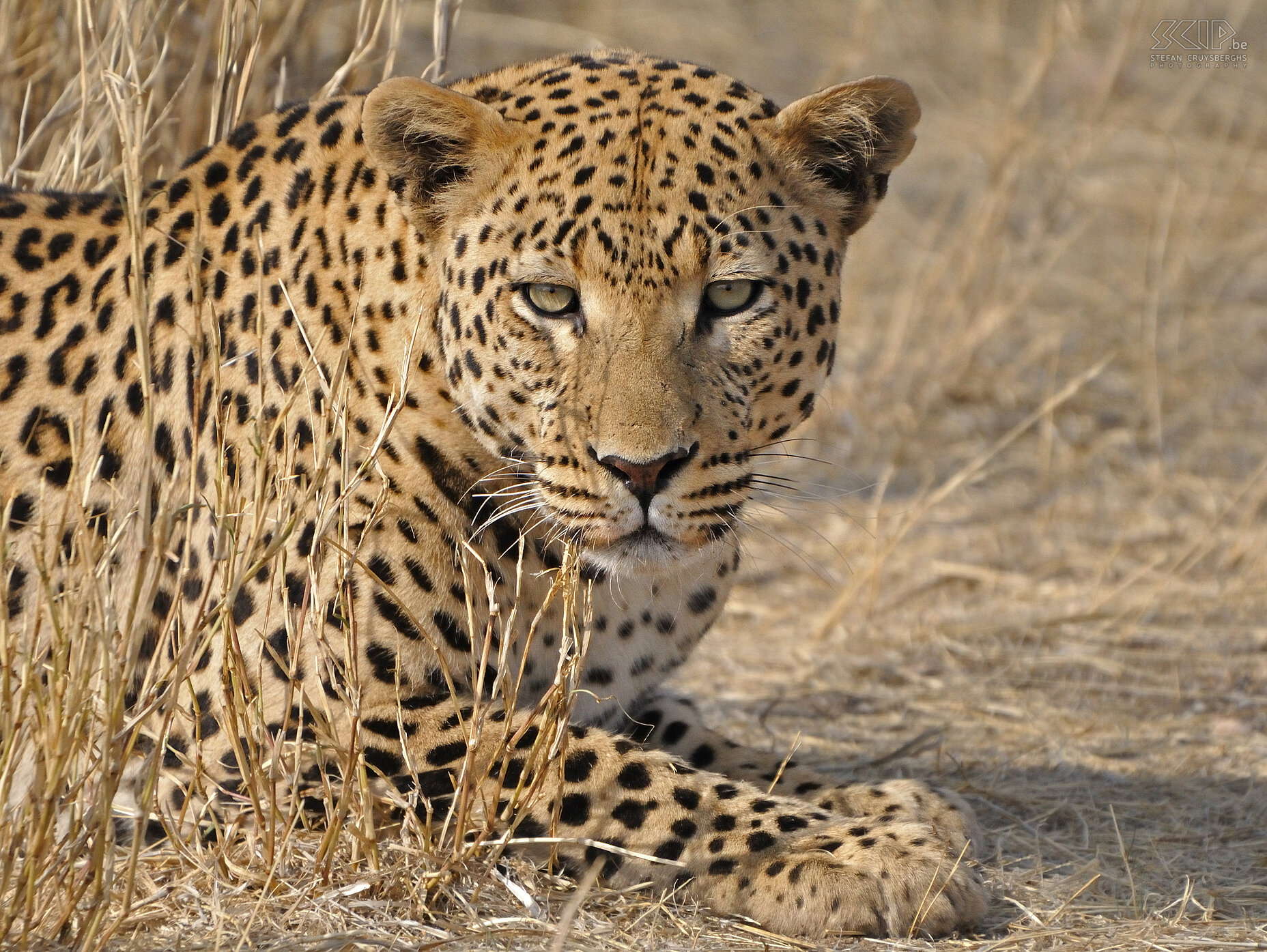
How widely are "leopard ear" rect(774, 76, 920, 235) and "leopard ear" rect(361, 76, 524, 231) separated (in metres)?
0.76

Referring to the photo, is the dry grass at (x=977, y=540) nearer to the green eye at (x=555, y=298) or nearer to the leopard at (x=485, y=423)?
the leopard at (x=485, y=423)

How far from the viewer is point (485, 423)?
4.12m

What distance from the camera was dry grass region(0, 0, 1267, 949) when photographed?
3615mm

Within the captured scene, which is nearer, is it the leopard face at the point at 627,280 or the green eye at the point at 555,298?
the leopard face at the point at 627,280

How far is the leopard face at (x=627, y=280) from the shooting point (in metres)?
3.88

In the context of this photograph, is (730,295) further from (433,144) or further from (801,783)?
(801,783)

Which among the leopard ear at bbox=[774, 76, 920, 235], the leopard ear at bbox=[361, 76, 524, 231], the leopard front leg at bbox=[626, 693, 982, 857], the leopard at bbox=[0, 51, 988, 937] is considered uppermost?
the leopard ear at bbox=[774, 76, 920, 235]

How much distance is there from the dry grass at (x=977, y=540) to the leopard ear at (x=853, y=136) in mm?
1512

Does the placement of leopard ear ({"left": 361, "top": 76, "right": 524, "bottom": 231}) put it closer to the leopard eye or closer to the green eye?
the green eye

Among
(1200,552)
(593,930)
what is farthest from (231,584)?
(1200,552)

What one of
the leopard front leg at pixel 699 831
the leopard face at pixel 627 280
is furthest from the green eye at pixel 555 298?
the leopard front leg at pixel 699 831

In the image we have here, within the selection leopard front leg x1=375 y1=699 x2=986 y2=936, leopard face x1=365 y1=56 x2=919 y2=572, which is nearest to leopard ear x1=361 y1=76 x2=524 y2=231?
leopard face x1=365 y1=56 x2=919 y2=572

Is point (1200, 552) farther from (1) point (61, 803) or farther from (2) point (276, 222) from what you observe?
(1) point (61, 803)

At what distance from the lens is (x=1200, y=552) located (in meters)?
6.85
